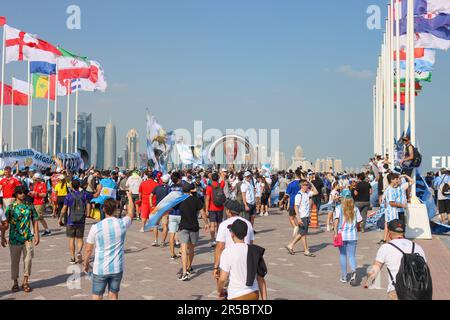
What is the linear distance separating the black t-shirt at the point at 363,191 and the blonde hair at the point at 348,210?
719cm

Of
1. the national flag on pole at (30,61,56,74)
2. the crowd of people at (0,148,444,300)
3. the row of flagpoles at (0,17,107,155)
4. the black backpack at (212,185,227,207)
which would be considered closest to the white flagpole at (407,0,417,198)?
the crowd of people at (0,148,444,300)

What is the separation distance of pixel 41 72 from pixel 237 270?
102 feet

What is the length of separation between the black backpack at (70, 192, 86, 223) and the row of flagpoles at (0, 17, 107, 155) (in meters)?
19.0

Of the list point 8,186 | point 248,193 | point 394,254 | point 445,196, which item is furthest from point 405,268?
point 445,196

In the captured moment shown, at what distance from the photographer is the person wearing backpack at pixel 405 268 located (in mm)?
5004

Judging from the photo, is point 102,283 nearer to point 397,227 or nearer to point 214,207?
point 397,227

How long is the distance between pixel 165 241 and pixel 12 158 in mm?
15136

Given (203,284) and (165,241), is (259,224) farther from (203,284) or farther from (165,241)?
(203,284)

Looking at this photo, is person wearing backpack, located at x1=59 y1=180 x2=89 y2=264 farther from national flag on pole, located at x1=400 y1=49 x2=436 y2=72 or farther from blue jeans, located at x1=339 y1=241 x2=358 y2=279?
national flag on pole, located at x1=400 y1=49 x2=436 y2=72

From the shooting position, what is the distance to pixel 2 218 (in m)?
8.64

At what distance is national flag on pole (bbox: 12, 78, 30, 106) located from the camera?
1283 inches

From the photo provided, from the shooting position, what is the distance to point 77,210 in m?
11.2
